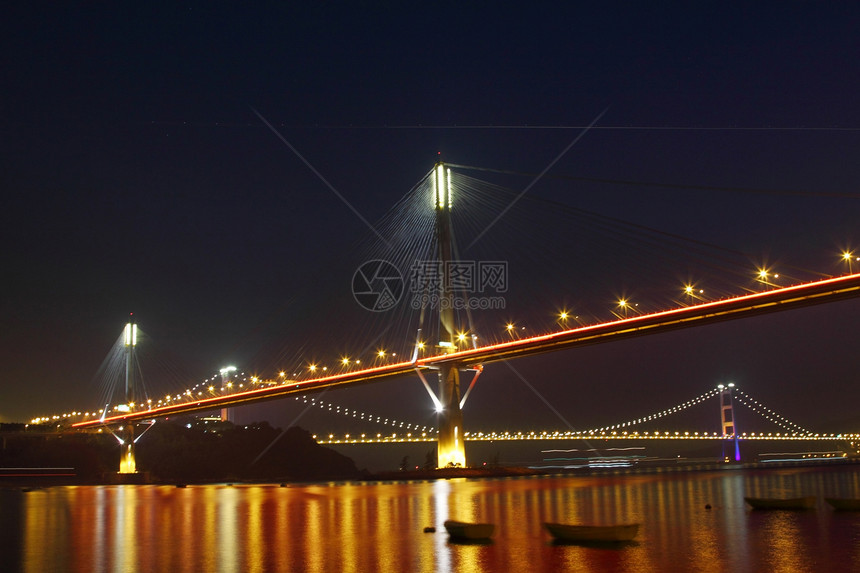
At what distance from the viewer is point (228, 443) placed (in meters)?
86.4

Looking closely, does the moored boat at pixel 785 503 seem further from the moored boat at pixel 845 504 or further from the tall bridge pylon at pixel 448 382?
the tall bridge pylon at pixel 448 382

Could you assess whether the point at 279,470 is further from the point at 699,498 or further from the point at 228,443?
the point at 699,498

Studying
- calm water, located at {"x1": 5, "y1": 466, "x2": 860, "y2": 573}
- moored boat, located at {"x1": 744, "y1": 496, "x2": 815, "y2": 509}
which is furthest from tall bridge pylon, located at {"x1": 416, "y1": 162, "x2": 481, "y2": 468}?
moored boat, located at {"x1": 744, "y1": 496, "x2": 815, "y2": 509}

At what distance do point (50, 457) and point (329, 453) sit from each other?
32.7m

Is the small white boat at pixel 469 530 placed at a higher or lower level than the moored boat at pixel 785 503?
higher

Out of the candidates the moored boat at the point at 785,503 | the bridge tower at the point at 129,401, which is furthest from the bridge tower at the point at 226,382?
the moored boat at the point at 785,503

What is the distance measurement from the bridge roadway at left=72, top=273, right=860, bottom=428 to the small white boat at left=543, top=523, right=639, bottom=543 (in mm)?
19841

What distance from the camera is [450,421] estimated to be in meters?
47.0

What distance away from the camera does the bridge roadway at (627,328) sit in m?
32.6

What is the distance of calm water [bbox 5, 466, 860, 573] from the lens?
14.8 metres

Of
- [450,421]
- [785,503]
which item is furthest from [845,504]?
[450,421]

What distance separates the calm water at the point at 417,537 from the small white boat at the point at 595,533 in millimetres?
287

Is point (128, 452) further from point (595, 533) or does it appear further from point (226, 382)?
point (595, 533)

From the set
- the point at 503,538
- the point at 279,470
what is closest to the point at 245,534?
the point at 503,538
